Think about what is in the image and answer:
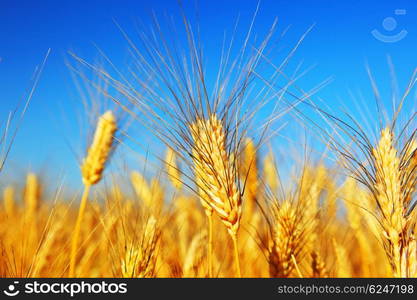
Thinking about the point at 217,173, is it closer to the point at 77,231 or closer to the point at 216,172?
the point at 216,172

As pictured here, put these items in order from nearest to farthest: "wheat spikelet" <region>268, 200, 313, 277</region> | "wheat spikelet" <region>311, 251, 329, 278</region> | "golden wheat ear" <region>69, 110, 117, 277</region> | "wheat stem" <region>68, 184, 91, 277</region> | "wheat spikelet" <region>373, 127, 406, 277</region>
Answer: "wheat spikelet" <region>373, 127, 406, 277</region>, "wheat stem" <region>68, 184, 91, 277</region>, "wheat spikelet" <region>268, 200, 313, 277</region>, "golden wheat ear" <region>69, 110, 117, 277</region>, "wheat spikelet" <region>311, 251, 329, 278</region>

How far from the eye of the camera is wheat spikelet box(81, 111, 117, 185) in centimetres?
187

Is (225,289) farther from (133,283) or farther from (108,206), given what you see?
(108,206)

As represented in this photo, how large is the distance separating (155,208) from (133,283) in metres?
0.48

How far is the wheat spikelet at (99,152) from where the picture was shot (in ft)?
6.15

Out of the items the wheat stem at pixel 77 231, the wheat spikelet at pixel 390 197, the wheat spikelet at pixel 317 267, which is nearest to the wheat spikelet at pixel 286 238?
the wheat spikelet at pixel 317 267

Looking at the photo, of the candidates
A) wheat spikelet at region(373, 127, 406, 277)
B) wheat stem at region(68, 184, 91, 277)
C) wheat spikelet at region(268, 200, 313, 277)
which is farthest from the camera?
wheat spikelet at region(268, 200, 313, 277)

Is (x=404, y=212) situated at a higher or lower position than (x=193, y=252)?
lower

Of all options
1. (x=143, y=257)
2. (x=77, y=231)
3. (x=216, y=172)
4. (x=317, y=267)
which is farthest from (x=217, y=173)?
(x=317, y=267)

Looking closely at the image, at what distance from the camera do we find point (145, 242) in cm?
169

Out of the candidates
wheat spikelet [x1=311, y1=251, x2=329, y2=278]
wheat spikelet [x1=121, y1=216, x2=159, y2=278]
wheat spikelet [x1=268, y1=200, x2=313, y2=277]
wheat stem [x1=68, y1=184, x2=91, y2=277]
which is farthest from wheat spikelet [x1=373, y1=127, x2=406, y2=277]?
wheat stem [x1=68, y1=184, x2=91, y2=277]

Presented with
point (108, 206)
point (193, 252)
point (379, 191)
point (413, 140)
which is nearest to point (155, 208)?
point (108, 206)

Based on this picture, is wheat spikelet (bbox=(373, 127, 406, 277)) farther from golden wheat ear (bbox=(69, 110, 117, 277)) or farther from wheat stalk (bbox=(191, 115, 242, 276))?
golden wheat ear (bbox=(69, 110, 117, 277))

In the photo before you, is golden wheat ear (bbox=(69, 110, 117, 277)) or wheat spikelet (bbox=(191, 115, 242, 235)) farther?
golden wheat ear (bbox=(69, 110, 117, 277))
